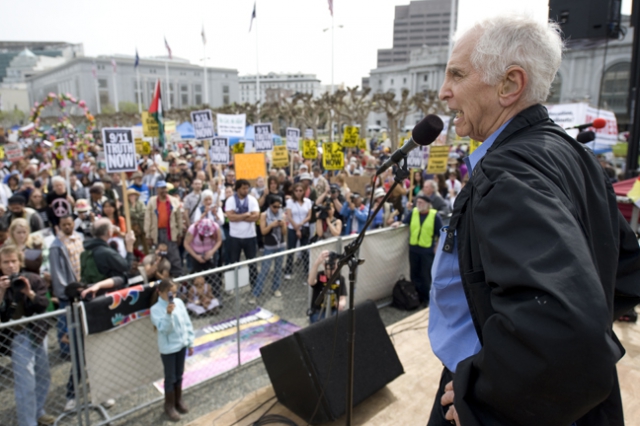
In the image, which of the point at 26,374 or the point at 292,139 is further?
the point at 292,139

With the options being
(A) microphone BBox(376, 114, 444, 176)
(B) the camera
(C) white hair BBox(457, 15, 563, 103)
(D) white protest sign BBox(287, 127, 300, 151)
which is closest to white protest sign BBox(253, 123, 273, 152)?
(D) white protest sign BBox(287, 127, 300, 151)

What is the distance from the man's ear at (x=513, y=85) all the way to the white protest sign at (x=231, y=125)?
12114 mm

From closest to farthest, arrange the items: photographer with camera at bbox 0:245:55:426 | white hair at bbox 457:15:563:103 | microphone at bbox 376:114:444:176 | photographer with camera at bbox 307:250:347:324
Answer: white hair at bbox 457:15:563:103, microphone at bbox 376:114:444:176, photographer with camera at bbox 0:245:55:426, photographer with camera at bbox 307:250:347:324

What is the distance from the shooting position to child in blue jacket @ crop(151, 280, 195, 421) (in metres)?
4.19

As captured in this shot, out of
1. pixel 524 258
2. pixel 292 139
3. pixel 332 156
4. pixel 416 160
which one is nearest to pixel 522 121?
pixel 524 258

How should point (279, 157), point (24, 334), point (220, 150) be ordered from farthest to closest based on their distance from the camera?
point (279, 157)
point (220, 150)
point (24, 334)

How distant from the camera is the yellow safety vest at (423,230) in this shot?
Answer: 274 inches

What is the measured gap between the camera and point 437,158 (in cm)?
998

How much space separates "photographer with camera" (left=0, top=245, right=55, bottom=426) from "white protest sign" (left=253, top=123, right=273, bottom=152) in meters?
8.33

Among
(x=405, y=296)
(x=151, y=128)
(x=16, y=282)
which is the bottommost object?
(x=405, y=296)

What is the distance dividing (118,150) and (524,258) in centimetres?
824

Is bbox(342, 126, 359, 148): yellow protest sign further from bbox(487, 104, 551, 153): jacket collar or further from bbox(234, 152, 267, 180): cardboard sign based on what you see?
bbox(487, 104, 551, 153): jacket collar

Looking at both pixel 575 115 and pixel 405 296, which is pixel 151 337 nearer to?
pixel 405 296

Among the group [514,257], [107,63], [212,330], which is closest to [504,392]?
[514,257]
